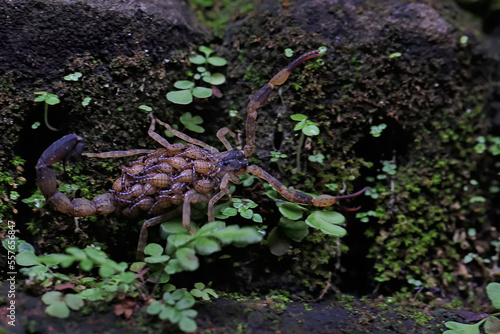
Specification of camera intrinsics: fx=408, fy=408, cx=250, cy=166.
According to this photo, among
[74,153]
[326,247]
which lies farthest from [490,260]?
[74,153]

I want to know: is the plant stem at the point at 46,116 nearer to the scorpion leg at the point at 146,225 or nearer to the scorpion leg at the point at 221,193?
the scorpion leg at the point at 146,225

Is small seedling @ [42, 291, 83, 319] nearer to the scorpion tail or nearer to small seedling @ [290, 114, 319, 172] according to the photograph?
the scorpion tail

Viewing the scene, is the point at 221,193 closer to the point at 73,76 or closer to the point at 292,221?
the point at 292,221

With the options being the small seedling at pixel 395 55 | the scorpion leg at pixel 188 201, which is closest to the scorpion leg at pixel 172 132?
the scorpion leg at pixel 188 201

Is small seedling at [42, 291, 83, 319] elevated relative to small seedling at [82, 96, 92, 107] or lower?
lower

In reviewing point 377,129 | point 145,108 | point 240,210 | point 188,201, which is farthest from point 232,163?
point 377,129

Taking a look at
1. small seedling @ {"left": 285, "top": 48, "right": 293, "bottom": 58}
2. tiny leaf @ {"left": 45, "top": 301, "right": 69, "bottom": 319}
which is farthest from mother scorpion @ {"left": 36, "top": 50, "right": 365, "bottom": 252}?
tiny leaf @ {"left": 45, "top": 301, "right": 69, "bottom": 319}

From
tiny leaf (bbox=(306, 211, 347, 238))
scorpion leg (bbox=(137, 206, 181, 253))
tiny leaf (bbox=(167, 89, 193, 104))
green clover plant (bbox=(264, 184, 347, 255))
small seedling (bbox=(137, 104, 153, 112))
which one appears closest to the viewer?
scorpion leg (bbox=(137, 206, 181, 253))

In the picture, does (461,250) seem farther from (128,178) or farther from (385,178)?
(128,178)
